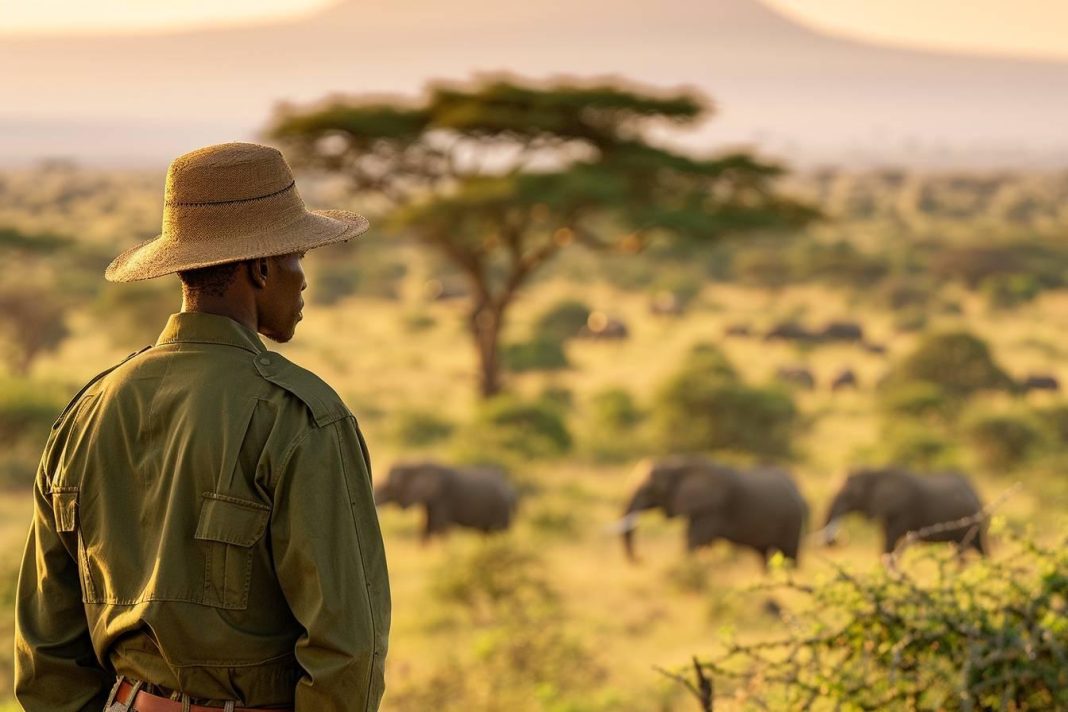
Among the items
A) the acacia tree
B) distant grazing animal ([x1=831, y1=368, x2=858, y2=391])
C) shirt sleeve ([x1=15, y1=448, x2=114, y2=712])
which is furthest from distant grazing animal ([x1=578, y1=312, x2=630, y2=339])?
shirt sleeve ([x1=15, y1=448, x2=114, y2=712])

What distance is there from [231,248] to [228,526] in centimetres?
54

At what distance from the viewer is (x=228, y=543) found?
232 cm

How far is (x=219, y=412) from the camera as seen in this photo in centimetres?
233

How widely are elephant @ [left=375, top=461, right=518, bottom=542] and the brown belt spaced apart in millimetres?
8505

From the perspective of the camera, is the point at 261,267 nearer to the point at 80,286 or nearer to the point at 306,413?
the point at 306,413

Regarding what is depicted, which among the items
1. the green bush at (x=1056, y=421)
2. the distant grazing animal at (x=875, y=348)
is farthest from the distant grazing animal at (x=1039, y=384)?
the distant grazing animal at (x=875, y=348)

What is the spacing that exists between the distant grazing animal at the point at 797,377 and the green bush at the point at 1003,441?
16.9 ft

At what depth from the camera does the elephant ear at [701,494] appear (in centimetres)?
1034

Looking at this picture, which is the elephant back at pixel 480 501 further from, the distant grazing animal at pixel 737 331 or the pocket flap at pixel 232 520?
the distant grazing animal at pixel 737 331

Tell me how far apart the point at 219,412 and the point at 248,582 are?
0.33 m

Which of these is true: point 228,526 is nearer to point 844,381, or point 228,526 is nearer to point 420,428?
point 420,428

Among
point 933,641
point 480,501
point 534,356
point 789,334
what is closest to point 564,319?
point 789,334

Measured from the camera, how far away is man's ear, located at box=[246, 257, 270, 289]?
248 cm

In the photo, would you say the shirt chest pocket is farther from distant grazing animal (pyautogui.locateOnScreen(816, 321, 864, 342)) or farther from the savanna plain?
Result: distant grazing animal (pyautogui.locateOnScreen(816, 321, 864, 342))
